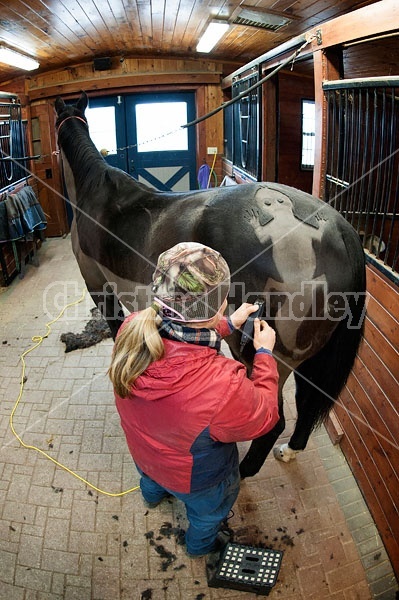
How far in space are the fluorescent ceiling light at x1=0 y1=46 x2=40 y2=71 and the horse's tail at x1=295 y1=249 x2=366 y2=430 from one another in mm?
4893

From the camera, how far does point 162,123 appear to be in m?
7.04

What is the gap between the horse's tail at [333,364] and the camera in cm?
187

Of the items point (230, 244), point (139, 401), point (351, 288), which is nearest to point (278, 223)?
point (230, 244)

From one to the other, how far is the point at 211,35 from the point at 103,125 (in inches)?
116

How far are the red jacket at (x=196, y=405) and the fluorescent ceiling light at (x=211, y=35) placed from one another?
4.19 metres

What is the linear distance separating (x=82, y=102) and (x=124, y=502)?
316cm

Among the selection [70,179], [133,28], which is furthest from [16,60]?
[70,179]

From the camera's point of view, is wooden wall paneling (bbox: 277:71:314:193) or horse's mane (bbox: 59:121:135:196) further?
wooden wall paneling (bbox: 277:71:314:193)

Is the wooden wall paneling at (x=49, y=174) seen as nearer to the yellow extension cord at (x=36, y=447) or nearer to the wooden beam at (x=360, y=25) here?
the yellow extension cord at (x=36, y=447)

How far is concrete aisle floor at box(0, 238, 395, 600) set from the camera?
181 centimetres

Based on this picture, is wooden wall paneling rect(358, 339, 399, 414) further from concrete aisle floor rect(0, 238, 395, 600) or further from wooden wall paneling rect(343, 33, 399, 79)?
wooden wall paneling rect(343, 33, 399, 79)

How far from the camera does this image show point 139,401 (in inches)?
52.7

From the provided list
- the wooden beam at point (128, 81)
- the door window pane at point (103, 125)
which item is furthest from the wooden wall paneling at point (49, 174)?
the door window pane at point (103, 125)

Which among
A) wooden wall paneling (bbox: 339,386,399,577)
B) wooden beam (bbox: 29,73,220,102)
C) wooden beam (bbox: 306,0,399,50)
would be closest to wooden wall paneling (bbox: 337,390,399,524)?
wooden wall paneling (bbox: 339,386,399,577)
